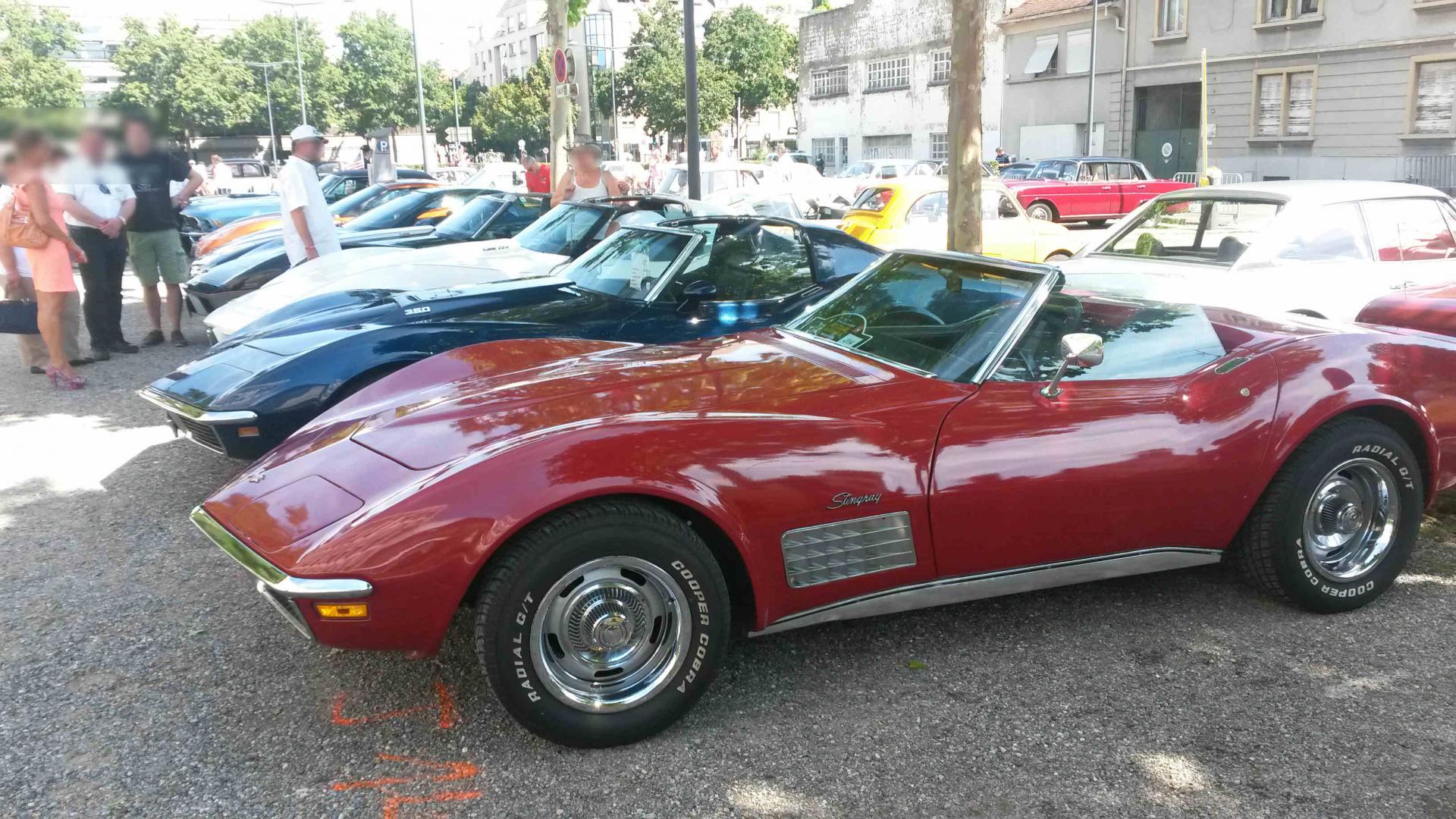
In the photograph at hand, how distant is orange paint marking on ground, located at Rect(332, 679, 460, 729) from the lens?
3.07m

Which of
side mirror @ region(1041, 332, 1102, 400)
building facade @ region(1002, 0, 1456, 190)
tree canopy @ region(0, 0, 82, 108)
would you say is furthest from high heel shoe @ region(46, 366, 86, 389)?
tree canopy @ region(0, 0, 82, 108)

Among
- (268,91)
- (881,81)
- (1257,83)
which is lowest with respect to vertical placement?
(1257,83)

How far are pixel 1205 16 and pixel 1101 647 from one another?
32.0m

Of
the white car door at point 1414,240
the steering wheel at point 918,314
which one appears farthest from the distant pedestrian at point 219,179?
the steering wheel at point 918,314

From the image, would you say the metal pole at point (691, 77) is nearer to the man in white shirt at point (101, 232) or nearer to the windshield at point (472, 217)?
the windshield at point (472, 217)

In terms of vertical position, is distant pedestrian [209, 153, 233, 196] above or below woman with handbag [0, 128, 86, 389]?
above

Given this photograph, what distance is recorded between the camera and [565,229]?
804 centimetres

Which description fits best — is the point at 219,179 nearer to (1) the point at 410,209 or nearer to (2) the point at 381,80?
(1) the point at 410,209

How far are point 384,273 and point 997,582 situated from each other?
5.34 metres

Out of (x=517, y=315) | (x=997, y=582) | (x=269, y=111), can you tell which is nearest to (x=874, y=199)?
(x=517, y=315)

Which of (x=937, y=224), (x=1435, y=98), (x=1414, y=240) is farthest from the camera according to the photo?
(x=1435, y=98)

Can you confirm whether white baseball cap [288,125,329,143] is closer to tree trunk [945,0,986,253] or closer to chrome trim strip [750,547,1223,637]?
tree trunk [945,0,986,253]

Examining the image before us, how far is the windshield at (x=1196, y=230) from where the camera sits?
685cm

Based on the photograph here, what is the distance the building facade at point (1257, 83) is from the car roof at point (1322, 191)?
21.5 metres
